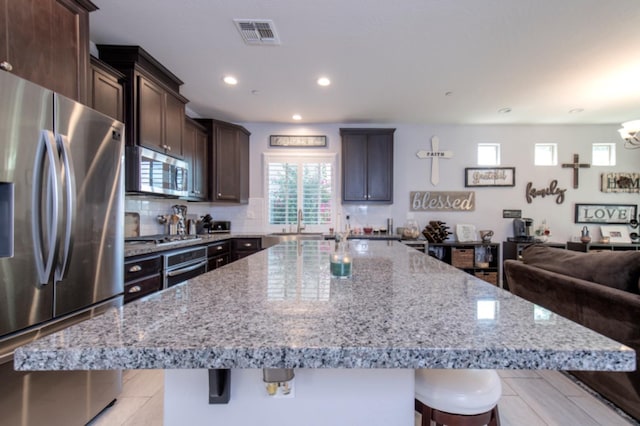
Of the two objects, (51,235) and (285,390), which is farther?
(51,235)

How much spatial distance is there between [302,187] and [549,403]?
3.78 m

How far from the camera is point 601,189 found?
4742 millimetres

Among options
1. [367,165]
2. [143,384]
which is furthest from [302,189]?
[143,384]

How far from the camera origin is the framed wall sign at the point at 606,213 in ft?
15.3

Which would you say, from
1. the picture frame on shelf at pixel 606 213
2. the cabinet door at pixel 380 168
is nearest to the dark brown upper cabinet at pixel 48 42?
the cabinet door at pixel 380 168

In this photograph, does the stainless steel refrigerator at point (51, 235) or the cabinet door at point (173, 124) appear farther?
the cabinet door at point (173, 124)

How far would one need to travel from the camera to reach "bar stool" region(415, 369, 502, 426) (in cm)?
87

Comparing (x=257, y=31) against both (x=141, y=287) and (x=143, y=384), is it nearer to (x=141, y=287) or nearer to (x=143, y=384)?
(x=141, y=287)

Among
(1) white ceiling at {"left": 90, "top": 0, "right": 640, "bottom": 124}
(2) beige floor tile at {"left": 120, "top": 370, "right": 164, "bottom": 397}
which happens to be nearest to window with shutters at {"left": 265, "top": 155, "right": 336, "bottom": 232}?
(1) white ceiling at {"left": 90, "top": 0, "right": 640, "bottom": 124}

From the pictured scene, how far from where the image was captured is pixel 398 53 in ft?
8.70

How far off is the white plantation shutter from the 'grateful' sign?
153 centimetres

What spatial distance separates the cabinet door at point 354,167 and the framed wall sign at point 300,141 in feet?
1.36

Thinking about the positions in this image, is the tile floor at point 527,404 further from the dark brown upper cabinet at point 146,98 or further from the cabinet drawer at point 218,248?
the dark brown upper cabinet at point 146,98

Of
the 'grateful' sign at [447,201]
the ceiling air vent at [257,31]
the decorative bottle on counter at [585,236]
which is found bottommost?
the decorative bottle on counter at [585,236]
